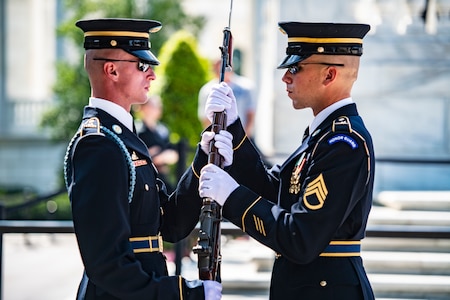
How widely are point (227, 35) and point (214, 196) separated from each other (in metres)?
0.73

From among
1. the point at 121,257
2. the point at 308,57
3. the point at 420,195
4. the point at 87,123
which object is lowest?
the point at 420,195

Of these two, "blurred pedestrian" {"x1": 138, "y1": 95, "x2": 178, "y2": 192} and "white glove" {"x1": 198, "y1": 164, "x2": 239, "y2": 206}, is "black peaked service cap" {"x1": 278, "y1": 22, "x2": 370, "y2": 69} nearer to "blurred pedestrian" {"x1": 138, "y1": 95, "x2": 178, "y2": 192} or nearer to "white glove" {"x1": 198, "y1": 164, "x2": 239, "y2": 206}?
"white glove" {"x1": 198, "y1": 164, "x2": 239, "y2": 206}

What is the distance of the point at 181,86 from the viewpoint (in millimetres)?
12602

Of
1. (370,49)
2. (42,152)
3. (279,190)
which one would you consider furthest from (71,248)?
(42,152)

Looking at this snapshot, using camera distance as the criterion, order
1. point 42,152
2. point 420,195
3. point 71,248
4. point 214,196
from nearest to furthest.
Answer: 1. point 214,196
2. point 420,195
3. point 71,248
4. point 42,152

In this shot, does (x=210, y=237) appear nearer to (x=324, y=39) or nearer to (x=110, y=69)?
(x=110, y=69)

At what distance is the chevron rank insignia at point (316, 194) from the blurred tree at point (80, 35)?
1709 cm

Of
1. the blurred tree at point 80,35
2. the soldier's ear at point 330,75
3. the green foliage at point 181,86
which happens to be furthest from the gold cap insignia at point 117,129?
the blurred tree at point 80,35

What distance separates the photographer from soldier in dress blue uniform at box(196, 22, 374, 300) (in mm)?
3268

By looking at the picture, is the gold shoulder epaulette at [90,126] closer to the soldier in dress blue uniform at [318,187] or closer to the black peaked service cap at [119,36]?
the black peaked service cap at [119,36]

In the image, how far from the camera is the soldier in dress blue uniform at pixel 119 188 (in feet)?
10.3

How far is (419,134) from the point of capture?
28.2 ft

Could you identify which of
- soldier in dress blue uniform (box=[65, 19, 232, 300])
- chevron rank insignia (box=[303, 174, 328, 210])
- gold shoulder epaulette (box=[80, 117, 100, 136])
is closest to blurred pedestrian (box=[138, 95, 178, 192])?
soldier in dress blue uniform (box=[65, 19, 232, 300])

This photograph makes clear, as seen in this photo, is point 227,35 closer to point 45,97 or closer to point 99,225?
point 99,225
